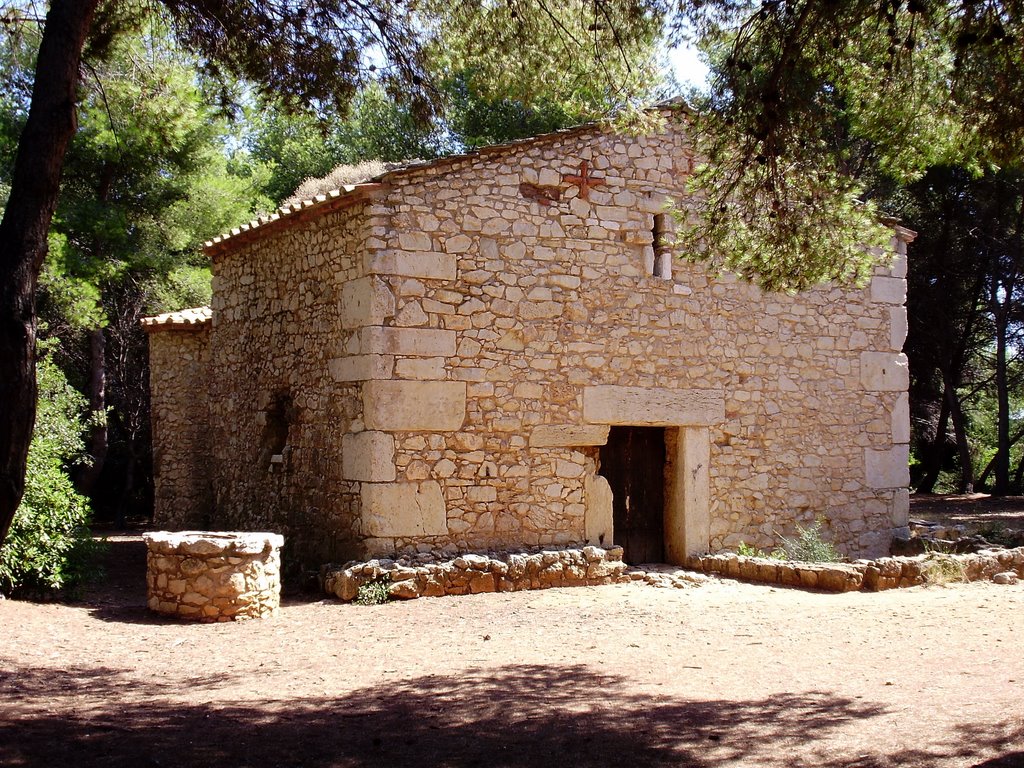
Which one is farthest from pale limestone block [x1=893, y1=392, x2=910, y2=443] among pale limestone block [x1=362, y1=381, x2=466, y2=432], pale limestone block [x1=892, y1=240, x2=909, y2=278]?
pale limestone block [x1=362, y1=381, x2=466, y2=432]

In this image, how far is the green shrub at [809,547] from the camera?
10852 millimetres

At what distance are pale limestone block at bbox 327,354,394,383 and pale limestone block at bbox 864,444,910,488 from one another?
6.16 m

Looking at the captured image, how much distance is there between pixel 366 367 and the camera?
30.7 feet

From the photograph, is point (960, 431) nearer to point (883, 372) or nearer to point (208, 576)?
point (883, 372)

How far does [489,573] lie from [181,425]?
589 centimetres

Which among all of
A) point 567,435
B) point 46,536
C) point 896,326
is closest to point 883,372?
point 896,326

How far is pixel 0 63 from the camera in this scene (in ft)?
26.4

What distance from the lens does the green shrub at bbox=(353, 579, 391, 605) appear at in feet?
28.9

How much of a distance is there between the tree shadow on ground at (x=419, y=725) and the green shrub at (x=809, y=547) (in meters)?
5.20

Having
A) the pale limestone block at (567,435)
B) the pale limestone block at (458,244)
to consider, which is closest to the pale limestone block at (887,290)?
the pale limestone block at (567,435)

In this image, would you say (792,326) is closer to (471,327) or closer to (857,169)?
(471,327)

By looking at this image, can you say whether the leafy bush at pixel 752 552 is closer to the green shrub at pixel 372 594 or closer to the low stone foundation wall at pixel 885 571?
the low stone foundation wall at pixel 885 571

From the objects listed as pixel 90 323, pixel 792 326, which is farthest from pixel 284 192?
pixel 792 326

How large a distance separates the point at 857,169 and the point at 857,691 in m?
16.2
